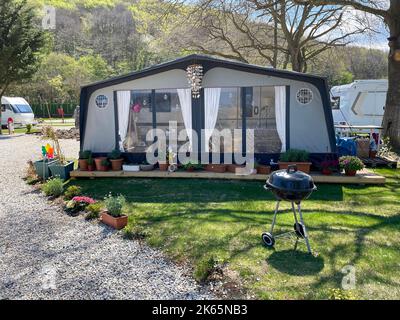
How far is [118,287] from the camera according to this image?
12.1 ft

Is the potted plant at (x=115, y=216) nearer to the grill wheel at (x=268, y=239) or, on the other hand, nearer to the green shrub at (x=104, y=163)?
the grill wheel at (x=268, y=239)

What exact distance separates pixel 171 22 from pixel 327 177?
1268 centimetres

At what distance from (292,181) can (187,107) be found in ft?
17.1

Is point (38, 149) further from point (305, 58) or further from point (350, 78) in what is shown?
point (350, 78)

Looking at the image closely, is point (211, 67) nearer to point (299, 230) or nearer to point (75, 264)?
point (299, 230)

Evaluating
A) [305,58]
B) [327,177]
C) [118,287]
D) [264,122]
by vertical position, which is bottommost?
[118,287]

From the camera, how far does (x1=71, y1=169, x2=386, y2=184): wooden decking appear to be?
7.63 m

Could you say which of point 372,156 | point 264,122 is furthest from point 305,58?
point 264,122

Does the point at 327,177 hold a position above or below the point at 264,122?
below

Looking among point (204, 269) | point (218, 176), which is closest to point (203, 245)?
point (204, 269)

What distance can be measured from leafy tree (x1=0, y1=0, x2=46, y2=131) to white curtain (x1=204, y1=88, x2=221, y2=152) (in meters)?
15.1

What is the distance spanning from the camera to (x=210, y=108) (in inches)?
341

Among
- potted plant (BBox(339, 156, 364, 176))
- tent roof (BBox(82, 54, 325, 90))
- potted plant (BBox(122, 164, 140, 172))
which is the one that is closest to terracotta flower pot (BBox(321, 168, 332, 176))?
potted plant (BBox(339, 156, 364, 176))

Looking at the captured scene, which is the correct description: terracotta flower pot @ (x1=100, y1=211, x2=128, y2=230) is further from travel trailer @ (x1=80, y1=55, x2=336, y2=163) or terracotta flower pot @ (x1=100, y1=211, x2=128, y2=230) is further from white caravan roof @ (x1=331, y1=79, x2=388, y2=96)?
white caravan roof @ (x1=331, y1=79, x2=388, y2=96)
